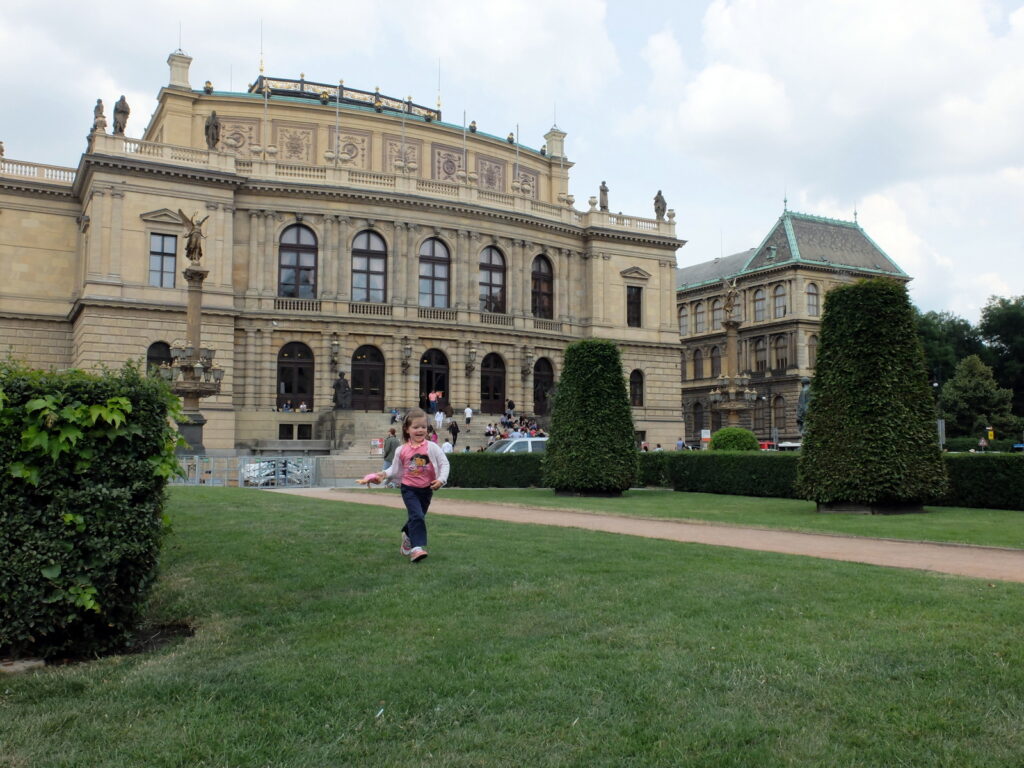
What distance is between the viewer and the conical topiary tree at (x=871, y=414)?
18.8m

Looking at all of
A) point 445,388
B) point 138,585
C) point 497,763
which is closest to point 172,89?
point 445,388

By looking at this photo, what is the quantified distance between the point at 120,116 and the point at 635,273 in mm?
32499

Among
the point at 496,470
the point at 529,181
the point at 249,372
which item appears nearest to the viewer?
the point at 496,470

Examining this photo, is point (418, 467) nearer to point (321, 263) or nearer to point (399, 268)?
point (321, 263)

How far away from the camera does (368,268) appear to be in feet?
167

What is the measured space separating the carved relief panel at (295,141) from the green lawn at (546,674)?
4863 centimetres

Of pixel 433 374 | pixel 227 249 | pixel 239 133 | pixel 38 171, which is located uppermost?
pixel 239 133

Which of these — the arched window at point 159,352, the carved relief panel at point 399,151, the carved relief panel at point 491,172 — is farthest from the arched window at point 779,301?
the arched window at point 159,352

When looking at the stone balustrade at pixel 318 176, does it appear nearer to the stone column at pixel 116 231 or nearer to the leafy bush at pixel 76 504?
the stone column at pixel 116 231

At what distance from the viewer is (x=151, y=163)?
44719mm

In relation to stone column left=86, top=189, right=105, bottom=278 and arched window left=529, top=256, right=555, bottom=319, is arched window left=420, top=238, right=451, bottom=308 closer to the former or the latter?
arched window left=529, top=256, right=555, bottom=319

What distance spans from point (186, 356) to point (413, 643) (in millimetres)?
29400

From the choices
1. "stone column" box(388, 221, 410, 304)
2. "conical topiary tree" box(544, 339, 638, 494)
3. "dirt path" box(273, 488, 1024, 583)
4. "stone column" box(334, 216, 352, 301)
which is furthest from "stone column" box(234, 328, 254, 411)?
"dirt path" box(273, 488, 1024, 583)

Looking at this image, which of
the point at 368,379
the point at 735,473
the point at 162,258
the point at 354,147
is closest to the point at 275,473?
the point at 735,473
